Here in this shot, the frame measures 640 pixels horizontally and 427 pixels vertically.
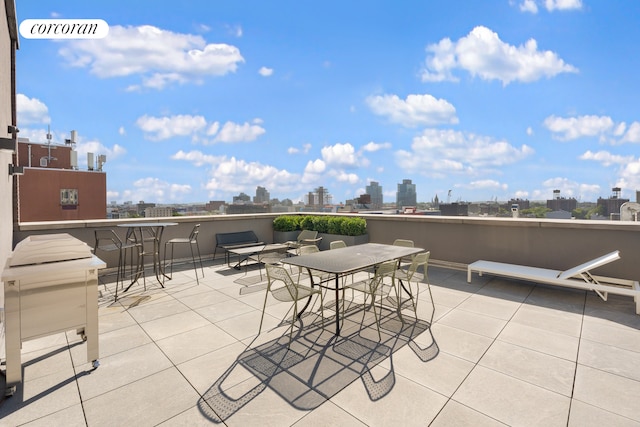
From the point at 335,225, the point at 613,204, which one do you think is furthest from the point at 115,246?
the point at 613,204

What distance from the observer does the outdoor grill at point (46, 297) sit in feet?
7.47

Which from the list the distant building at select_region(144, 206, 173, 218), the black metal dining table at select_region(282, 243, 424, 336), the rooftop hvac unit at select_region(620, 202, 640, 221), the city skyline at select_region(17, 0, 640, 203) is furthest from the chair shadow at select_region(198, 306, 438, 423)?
the distant building at select_region(144, 206, 173, 218)

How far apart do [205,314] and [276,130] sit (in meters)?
25.7

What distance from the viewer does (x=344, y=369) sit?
2.62 meters

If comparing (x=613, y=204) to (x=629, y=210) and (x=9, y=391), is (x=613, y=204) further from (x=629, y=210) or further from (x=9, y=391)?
(x=9, y=391)

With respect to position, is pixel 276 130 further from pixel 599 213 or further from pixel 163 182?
pixel 599 213

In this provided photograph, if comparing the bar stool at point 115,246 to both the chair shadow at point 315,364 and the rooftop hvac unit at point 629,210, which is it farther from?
the rooftop hvac unit at point 629,210

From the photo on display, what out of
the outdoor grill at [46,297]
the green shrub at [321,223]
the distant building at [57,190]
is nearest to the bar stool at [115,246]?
the outdoor grill at [46,297]

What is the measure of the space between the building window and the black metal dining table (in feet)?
89.3

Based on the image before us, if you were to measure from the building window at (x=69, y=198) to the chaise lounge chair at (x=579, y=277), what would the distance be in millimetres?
28749

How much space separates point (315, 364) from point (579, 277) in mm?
4666

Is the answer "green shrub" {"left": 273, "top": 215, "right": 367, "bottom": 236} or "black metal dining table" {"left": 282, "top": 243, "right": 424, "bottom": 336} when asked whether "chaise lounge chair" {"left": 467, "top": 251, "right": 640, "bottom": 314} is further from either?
"green shrub" {"left": 273, "top": 215, "right": 367, "bottom": 236}

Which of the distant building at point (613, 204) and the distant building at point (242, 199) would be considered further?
the distant building at point (242, 199)

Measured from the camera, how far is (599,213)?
245 inches
